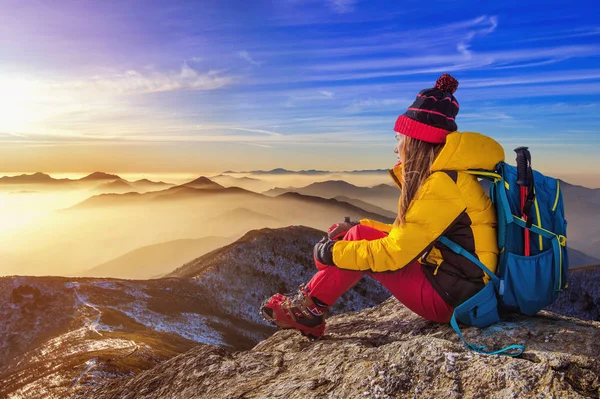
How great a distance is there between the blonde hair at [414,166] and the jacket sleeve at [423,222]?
25 cm

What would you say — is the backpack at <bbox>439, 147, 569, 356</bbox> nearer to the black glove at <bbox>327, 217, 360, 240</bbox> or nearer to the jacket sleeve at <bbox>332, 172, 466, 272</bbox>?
the jacket sleeve at <bbox>332, 172, 466, 272</bbox>

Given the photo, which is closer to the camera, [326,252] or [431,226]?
[431,226]

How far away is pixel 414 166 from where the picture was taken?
744cm

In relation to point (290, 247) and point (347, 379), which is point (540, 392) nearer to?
point (347, 379)

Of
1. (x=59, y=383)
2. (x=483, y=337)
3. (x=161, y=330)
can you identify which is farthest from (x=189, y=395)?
(x=161, y=330)

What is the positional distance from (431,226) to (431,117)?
1.88 m

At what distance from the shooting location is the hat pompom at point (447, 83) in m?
7.75

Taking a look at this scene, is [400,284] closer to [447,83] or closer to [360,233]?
[360,233]

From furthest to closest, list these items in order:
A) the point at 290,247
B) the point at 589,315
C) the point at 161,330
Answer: the point at 290,247 → the point at 589,315 → the point at 161,330

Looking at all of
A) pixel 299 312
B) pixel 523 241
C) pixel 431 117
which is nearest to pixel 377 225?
pixel 299 312

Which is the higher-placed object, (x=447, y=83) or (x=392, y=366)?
(x=447, y=83)

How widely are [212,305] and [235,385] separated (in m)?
39.5

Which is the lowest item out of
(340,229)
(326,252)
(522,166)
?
(326,252)

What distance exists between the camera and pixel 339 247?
7582mm
